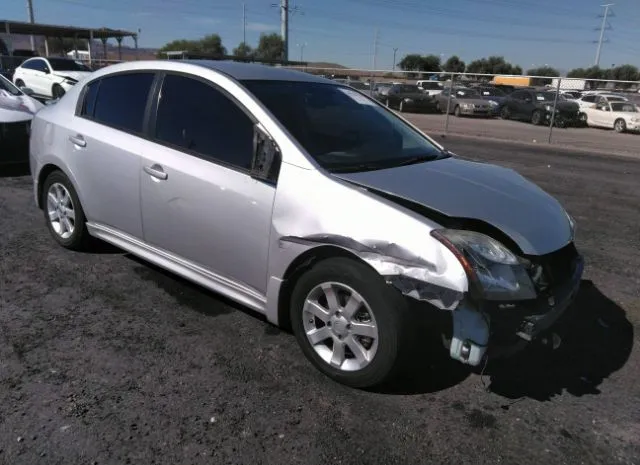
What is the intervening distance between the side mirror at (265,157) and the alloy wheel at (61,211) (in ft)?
7.17

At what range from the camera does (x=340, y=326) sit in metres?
2.92

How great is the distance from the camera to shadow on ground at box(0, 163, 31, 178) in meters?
8.25

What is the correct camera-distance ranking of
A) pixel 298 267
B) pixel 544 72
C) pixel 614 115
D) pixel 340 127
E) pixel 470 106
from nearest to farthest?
pixel 298 267 → pixel 340 127 → pixel 614 115 → pixel 470 106 → pixel 544 72

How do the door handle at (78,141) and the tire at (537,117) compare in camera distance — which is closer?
the door handle at (78,141)

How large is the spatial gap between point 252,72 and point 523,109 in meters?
23.8

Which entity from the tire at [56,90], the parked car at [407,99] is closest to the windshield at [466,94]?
the parked car at [407,99]

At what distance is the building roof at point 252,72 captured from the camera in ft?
12.1

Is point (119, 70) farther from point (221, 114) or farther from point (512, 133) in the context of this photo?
point (512, 133)

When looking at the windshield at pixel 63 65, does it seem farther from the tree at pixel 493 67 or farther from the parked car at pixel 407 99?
the tree at pixel 493 67

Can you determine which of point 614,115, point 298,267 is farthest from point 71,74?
point 614,115

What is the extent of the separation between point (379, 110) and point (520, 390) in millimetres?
2348

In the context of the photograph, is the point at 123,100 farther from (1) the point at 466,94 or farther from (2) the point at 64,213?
(1) the point at 466,94

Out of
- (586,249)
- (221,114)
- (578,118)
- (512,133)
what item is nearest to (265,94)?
(221,114)

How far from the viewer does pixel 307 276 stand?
2979mm
